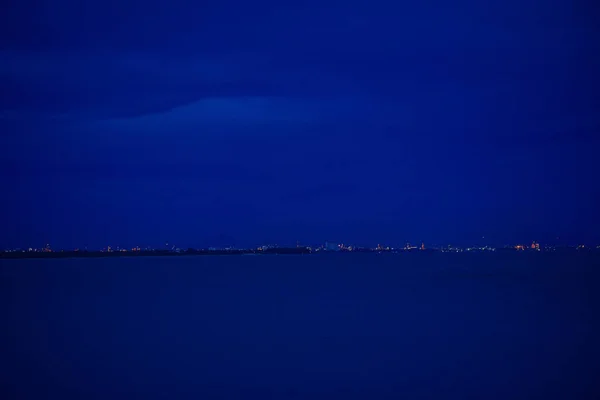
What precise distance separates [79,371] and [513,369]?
14463 millimetres

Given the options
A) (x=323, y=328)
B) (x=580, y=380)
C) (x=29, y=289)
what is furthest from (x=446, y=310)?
(x=29, y=289)

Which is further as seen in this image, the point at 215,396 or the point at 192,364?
the point at 192,364

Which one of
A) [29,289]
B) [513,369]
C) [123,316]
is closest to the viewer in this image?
[513,369]

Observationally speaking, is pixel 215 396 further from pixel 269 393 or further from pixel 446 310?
pixel 446 310

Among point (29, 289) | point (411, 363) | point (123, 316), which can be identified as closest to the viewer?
point (411, 363)

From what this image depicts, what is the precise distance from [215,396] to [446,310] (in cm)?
2215

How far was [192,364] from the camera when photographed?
72.7 ft

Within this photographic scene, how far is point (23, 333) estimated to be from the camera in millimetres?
28797

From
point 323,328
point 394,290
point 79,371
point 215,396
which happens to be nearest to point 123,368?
point 79,371

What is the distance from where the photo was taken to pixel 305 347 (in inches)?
1000

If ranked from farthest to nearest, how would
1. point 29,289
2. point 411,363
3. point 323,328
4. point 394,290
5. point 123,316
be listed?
1. point 29,289
2. point 394,290
3. point 123,316
4. point 323,328
5. point 411,363

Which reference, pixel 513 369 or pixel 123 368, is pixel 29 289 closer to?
pixel 123 368

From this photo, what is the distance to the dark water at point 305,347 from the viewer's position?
1883 centimetres

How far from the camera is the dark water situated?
1883 centimetres
